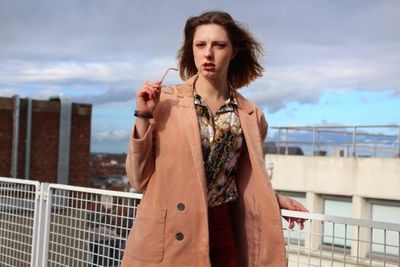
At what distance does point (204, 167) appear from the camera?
2578mm

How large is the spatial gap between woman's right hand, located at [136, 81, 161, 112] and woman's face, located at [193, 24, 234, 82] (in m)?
0.27

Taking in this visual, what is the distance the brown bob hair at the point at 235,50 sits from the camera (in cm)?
271

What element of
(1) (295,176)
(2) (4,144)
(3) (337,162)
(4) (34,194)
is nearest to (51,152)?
(2) (4,144)

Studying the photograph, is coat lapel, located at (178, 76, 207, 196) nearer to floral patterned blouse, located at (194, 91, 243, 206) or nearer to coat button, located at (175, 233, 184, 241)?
floral patterned blouse, located at (194, 91, 243, 206)

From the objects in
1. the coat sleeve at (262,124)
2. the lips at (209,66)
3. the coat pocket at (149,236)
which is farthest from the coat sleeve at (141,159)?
the coat sleeve at (262,124)

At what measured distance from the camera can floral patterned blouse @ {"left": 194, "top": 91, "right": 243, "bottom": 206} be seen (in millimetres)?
A: 2616

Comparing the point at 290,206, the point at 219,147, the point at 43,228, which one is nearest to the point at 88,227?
the point at 43,228

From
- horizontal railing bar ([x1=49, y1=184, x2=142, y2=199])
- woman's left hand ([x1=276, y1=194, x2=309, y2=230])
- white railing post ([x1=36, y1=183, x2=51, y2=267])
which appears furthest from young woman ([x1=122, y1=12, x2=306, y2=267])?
white railing post ([x1=36, y1=183, x2=51, y2=267])

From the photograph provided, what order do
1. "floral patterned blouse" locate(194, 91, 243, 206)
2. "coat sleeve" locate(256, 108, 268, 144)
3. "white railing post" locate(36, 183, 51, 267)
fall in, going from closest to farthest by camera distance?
1. "floral patterned blouse" locate(194, 91, 243, 206)
2. "coat sleeve" locate(256, 108, 268, 144)
3. "white railing post" locate(36, 183, 51, 267)

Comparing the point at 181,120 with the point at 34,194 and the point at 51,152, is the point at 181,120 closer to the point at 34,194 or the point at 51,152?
the point at 34,194

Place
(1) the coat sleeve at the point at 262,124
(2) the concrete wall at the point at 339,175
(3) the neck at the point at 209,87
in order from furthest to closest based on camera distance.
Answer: (2) the concrete wall at the point at 339,175, (1) the coat sleeve at the point at 262,124, (3) the neck at the point at 209,87

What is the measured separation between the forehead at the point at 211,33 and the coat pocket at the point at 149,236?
2.59 ft

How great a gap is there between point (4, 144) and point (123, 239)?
19961 mm

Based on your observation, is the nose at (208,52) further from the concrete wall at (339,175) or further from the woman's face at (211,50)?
the concrete wall at (339,175)
